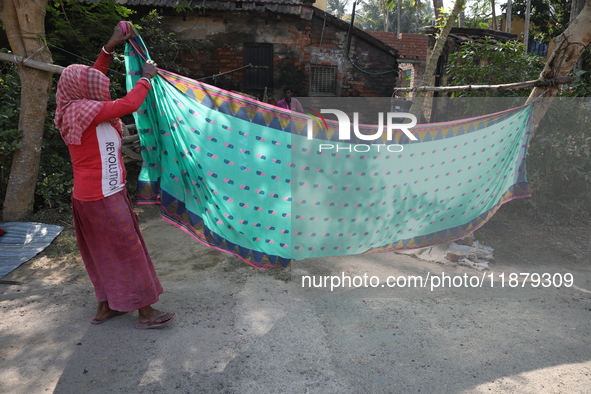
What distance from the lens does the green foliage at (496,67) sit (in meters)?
6.28

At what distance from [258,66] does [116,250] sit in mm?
7717

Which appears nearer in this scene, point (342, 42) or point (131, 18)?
point (131, 18)

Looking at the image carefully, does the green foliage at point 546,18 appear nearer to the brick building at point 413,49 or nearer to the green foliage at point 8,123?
the brick building at point 413,49

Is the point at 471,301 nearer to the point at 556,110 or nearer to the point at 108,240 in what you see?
the point at 108,240

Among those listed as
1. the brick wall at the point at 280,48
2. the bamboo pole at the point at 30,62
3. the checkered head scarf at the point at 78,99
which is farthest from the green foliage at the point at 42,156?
the brick wall at the point at 280,48

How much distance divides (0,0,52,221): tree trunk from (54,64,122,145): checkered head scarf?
8.55 feet

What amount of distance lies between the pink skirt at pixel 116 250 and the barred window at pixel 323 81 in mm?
8181

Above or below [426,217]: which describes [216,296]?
below

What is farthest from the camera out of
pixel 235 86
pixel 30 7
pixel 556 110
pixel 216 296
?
pixel 235 86

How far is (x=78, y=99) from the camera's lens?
8.16 feet

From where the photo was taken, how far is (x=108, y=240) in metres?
2.64

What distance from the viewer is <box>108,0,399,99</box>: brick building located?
9047 mm

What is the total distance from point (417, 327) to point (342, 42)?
8434 mm

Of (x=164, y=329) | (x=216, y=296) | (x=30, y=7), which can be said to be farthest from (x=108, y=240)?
(x=30, y=7)
